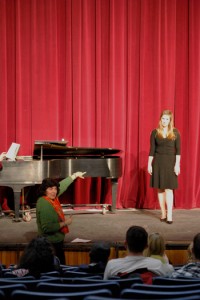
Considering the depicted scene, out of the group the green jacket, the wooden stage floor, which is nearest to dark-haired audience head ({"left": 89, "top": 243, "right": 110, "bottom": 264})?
the green jacket

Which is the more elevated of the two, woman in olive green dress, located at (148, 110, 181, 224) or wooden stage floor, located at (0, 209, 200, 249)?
woman in olive green dress, located at (148, 110, 181, 224)

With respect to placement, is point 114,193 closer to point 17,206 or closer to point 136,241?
point 17,206

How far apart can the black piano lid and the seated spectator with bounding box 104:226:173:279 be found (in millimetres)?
3286

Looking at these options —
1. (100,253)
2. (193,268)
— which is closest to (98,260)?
(100,253)

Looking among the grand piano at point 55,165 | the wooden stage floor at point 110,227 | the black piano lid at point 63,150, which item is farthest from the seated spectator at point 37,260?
the black piano lid at point 63,150

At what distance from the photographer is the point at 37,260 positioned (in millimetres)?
3049

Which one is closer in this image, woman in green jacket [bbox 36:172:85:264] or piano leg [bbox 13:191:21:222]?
woman in green jacket [bbox 36:172:85:264]

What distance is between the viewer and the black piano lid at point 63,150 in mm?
6375

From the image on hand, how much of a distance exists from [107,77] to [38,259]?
5264 mm

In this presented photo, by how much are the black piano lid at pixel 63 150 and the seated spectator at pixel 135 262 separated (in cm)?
329

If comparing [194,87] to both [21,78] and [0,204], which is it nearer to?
[21,78]

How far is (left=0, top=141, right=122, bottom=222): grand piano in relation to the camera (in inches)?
242

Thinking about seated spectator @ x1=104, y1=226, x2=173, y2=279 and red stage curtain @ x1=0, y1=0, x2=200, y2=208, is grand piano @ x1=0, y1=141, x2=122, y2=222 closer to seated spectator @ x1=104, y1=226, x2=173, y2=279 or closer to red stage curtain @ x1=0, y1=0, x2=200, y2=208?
red stage curtain @ x1=0, y1=0, x2=200, y2=208

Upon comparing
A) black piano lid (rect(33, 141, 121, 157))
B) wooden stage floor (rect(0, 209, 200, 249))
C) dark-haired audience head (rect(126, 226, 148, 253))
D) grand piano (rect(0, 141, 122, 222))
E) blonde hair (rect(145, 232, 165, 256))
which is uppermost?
black piano lid (rect(33, 141, 121, 157))
